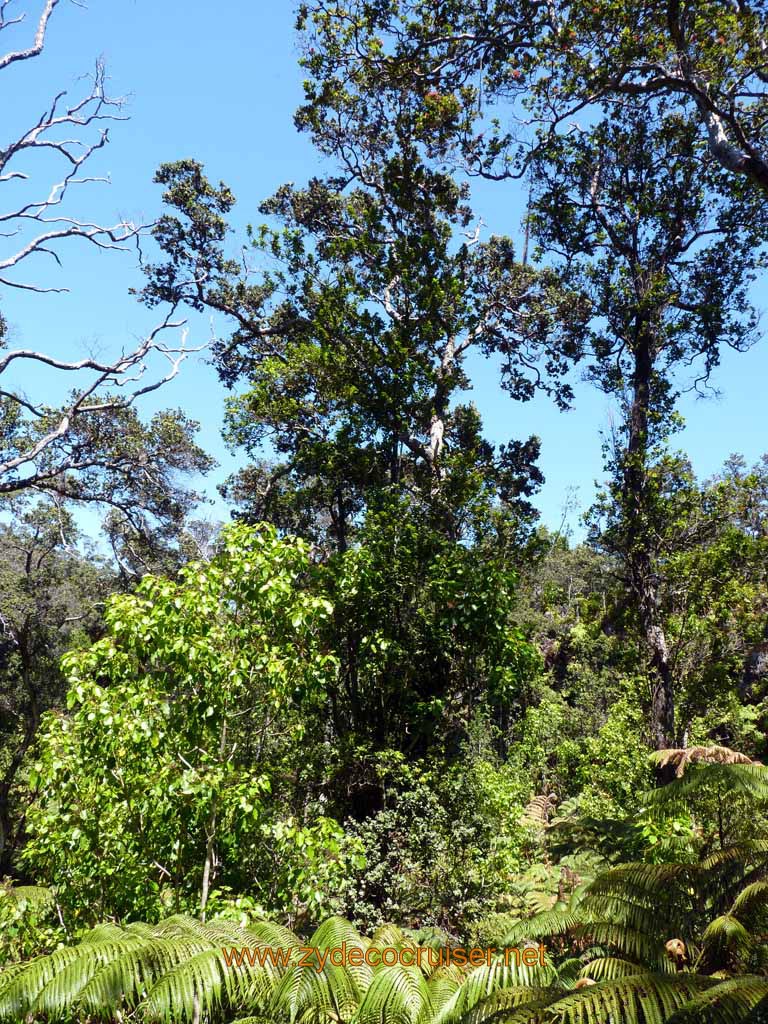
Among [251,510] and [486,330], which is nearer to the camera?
[486,330]

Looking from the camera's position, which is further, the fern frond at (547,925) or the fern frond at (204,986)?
the fern frond at (547,925)

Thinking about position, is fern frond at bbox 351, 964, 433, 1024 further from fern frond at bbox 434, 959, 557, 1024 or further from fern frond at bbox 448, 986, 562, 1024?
fern frond at bbox 448, 986, 562, 1024

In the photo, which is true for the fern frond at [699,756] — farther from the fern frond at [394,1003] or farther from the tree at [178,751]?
the fern frond at [394,1003]

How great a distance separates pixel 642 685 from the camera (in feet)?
38.4

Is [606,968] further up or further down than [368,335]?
further down

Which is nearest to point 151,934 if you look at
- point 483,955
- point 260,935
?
point 260,935

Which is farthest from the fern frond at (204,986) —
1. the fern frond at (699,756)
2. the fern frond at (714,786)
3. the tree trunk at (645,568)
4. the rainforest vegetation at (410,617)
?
the tree trunk at (645,568)

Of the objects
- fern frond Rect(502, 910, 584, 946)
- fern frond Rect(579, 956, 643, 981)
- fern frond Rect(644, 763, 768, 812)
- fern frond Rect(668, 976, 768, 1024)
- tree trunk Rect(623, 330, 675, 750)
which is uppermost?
tree trunk Rect(623, 330, 675, 750)

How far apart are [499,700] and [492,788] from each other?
87cm

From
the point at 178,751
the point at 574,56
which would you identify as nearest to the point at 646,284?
the point at 574,56

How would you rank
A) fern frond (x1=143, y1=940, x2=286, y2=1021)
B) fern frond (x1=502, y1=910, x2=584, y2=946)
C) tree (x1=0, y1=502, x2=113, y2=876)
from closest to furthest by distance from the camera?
fern frond (x1=143, y1=940, x2=286, y2=1021), fern frond (x1=502, y1=910, x2=584, y2=946), tree (x1=0, y1=502, x2=113, y2=876)

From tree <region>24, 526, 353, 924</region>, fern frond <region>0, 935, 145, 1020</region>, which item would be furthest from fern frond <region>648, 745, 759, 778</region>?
fern frond <region>0, 935, 145, 1020</region>

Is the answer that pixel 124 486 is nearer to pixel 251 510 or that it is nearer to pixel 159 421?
pixel 159 421

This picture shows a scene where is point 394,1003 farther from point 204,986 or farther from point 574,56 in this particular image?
point 574,56
